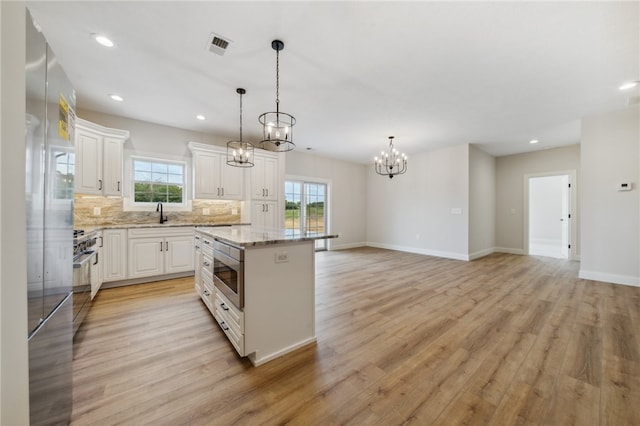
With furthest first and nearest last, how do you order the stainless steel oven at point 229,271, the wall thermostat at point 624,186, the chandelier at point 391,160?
the chandelier at point 391,160, the wall thermostat at point 624,186, the stainless steel oven at point 229,271

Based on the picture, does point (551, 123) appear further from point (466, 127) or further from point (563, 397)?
point (563, 397)

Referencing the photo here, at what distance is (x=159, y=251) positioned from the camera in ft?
13.3

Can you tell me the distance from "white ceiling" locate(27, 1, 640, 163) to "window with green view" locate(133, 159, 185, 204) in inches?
32.8

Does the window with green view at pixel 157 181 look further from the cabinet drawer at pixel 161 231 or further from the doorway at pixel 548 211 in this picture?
the doorway at pixel 548 211

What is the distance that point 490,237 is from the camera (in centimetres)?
688

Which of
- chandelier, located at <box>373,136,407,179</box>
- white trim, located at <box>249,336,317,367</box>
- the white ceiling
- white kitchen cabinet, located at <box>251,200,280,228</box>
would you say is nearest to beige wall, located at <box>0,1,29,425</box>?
white trim, located at <box>249,336,317,367</box>

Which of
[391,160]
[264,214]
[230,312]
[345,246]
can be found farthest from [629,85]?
[345,246]

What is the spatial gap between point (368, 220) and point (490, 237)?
3.52 meters

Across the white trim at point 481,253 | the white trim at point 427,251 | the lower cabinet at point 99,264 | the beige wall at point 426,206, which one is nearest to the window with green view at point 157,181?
the lower cabinet at point 99,264

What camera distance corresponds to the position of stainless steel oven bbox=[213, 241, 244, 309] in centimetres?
185

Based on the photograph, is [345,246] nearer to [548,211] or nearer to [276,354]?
[276,354]

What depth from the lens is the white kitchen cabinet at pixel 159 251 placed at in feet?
12.6

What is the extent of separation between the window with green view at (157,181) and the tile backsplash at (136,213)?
251 millimetres

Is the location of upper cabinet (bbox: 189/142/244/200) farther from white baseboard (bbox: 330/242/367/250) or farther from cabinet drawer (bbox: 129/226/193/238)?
white baseboard (bbox: 330/242/367/250)
